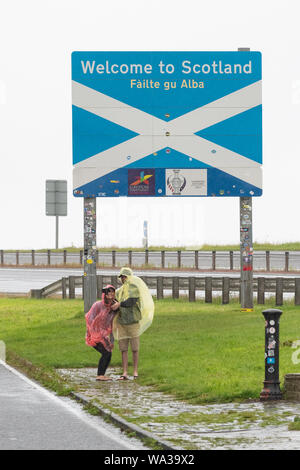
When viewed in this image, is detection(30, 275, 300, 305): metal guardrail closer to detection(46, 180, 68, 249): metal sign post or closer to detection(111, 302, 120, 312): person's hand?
detection(111, 302, 120, 312): person's hand

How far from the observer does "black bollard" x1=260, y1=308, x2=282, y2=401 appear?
12.7m

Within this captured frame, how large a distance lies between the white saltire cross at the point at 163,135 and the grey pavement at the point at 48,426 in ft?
42.5

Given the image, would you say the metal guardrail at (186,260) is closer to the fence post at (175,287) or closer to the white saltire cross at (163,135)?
the fence post at (175,287)

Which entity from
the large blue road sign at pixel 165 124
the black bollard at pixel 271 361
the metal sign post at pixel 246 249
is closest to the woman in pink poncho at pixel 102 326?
the black bollard at pixel 271 361

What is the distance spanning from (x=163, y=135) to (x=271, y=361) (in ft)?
48.7

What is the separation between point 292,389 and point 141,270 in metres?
40.2

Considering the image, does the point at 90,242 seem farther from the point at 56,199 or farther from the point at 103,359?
the point at 56,199

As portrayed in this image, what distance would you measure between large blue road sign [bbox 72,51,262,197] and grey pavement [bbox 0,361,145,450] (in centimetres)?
1297

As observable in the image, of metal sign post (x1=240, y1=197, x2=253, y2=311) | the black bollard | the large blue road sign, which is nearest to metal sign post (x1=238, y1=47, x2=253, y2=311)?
metal sign post (x1=240, y1=197, x2=253, y2=311)

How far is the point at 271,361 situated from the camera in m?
12.9

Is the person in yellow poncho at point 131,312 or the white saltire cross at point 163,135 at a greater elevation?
the white saltire cross at point 163,135

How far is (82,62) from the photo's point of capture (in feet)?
88.2

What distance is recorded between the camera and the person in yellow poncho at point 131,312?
15.4m
